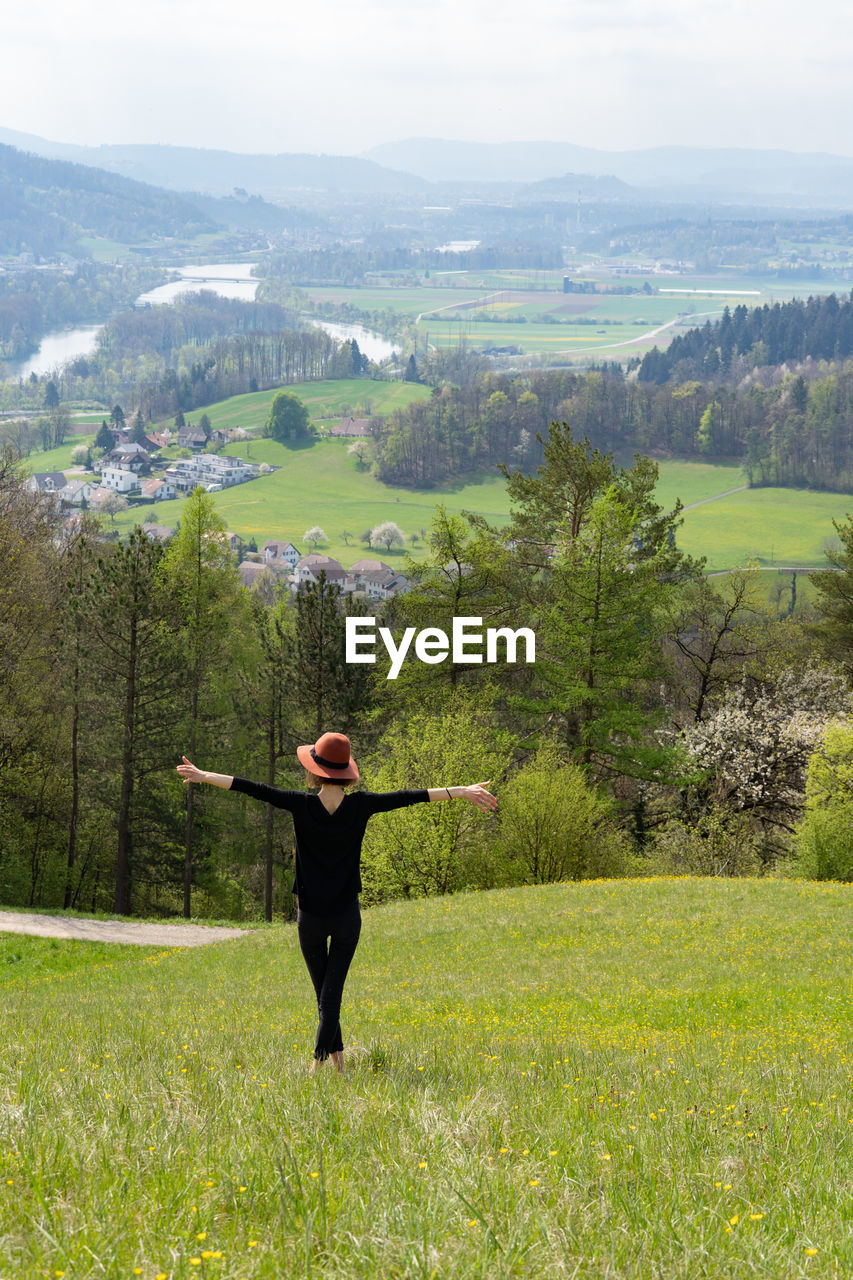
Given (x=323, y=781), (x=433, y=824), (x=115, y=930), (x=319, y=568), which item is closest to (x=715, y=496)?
(x=319, y=568)

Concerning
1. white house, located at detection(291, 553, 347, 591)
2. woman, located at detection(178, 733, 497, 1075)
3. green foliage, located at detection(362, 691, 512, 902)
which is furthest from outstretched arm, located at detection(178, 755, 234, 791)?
white house, located at detection(291, 553, 347, 591)

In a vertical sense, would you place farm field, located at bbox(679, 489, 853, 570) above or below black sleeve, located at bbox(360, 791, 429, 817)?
below

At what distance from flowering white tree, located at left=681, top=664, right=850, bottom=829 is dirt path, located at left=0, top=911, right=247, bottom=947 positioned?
2135 cm

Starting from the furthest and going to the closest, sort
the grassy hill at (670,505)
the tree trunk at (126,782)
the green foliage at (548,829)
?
1. the grassy hill at (670,505)
2. the tree trunk at (126,782)
3. the green foliage at (548,829)

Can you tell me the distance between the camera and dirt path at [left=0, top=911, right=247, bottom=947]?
1029 inches

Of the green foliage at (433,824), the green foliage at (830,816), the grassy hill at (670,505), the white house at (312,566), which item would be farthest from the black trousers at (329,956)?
the white house at (312,566)

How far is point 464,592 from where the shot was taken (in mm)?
41125

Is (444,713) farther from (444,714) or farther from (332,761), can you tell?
(332,761)

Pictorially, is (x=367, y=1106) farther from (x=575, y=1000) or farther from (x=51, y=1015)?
(x=575, y=1000)

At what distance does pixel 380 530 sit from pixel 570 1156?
162 m

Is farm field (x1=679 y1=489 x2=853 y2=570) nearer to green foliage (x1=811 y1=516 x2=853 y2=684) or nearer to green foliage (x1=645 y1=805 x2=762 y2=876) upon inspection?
green foliage (x1=811 y1=516 x2=853 y2=684)

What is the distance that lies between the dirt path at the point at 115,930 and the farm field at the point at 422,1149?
49.1 ft

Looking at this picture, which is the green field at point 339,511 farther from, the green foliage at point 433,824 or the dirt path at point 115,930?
the dirt path at point 115,930

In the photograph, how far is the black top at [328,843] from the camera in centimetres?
694
